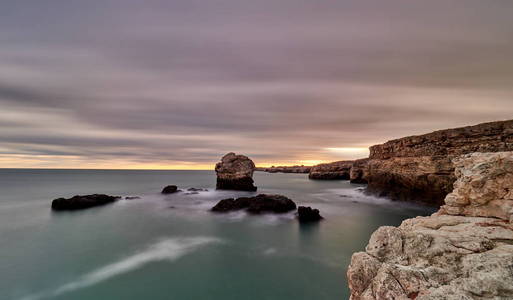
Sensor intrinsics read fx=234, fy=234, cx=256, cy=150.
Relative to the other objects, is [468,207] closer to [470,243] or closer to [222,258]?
[470,243]

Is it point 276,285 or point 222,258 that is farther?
point 222,258

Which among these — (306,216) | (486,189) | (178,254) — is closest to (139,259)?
(178,254)

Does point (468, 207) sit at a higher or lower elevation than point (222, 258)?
higher

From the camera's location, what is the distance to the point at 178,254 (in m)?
14.4

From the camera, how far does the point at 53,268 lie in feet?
41.0

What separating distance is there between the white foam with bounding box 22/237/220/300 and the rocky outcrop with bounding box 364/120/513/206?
2250 cm

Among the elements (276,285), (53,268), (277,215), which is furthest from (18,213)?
(276,285)

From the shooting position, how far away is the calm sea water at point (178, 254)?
403 inches

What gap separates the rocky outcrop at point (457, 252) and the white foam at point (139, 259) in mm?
12167

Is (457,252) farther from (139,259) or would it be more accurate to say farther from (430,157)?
(430,157)

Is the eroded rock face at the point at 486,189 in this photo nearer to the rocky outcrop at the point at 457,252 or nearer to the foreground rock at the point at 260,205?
the rocky outcrop at the point at 457,252

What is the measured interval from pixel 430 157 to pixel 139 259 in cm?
2758

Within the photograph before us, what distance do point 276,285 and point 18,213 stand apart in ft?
110

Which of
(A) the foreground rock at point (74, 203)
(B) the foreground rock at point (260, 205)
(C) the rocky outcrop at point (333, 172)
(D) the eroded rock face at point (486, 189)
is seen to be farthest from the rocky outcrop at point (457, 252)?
(C) the rocky outcrop at point (333, 172)
